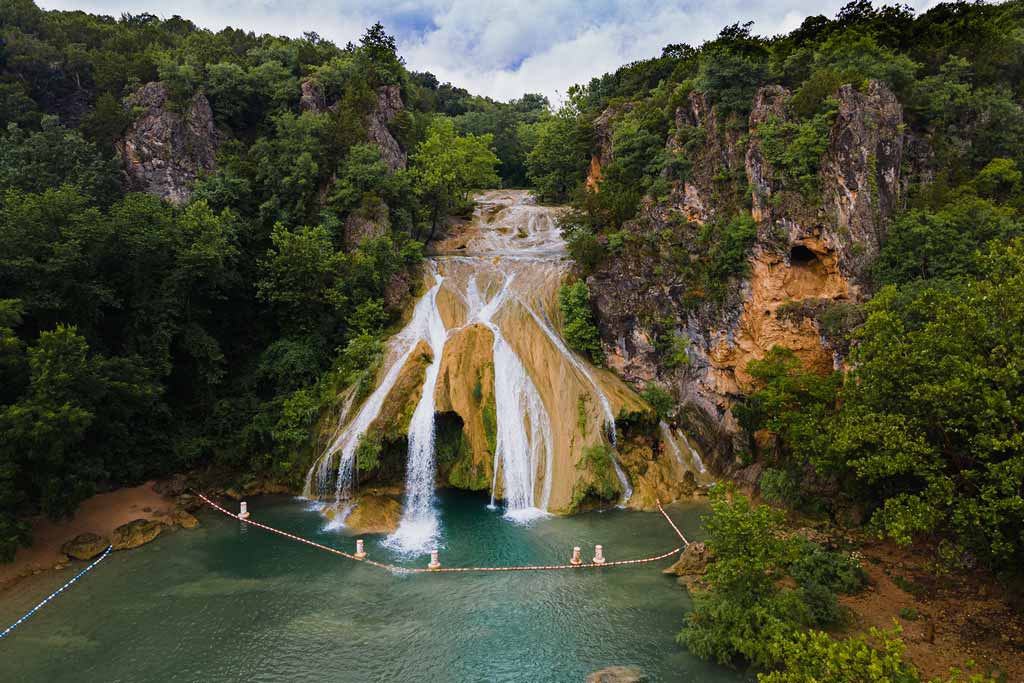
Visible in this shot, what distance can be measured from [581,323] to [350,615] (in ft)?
52.1

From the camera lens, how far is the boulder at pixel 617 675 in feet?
42.3

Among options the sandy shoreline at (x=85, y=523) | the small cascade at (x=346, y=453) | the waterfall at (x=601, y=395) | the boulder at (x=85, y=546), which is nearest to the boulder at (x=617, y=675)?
the waterfall at (x=601, y=395)

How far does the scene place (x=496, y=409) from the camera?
23766 mm

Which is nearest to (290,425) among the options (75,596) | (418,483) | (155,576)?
(418,483)

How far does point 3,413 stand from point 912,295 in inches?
1042

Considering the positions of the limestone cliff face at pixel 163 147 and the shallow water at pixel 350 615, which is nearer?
the shallow water at pixel 350 615

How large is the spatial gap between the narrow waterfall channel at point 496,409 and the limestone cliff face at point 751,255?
2333mm

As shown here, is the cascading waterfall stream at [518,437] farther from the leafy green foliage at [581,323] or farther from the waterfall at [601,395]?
the leafy green foliage at [581,323]

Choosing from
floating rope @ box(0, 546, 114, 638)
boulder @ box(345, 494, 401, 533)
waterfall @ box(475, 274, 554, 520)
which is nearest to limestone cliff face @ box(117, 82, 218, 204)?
floating rope @ box(0, 546, 114, 638)

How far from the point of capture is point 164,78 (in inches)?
1267

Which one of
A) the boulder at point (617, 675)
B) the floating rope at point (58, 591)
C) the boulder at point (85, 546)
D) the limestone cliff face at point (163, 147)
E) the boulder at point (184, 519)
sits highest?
the limestone cliff face at point (163, 147)

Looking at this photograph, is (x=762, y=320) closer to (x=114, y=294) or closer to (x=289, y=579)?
(x=289, y=579)

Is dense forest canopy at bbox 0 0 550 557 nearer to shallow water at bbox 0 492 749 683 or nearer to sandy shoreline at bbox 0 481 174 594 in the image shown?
sandy shoreline at bbox 0 481 174 594

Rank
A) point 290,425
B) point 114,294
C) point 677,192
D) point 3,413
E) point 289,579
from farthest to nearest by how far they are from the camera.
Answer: point 677,192 < point 290,425 < point 114,294 < point 289,579 < point 3,413
